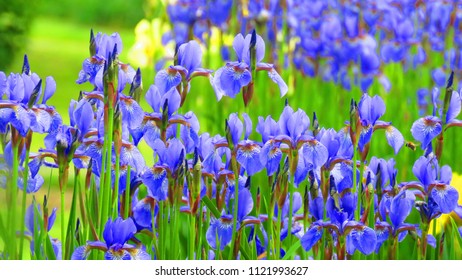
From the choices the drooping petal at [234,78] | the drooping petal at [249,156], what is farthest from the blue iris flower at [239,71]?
the drooping petal at [249,156]

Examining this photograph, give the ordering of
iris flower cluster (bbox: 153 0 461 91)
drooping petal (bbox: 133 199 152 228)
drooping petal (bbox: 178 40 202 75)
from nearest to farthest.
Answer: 1. drooping petal (bbox: 178 40 202 75)
2. drooping petal (bbox: 133 199 152 228)
3. iris flower cluster (bbox: 153 0 461 91)

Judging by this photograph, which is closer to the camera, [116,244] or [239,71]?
[116,244]

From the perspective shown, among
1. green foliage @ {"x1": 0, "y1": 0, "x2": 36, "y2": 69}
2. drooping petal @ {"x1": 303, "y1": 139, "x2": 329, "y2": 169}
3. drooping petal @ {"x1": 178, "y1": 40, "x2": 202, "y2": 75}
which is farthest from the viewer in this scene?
green foliage @ {"x1": 0, "y1": 0, "x2": 36, "y2": 69}

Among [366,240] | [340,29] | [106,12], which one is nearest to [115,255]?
[366,240]

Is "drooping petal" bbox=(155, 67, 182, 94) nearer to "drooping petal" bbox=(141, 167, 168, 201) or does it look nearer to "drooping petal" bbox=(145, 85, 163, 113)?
"drooping petal" bbox=(145, 85, 163, 113)

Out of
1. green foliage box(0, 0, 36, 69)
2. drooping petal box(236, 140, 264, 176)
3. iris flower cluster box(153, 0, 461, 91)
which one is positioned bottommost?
drooping petal box(236, 140, 264, 176)

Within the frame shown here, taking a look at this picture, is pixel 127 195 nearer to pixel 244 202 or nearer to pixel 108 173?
pixel 108 173

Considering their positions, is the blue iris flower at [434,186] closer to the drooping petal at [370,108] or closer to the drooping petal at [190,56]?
the drooping petal at [370,108]

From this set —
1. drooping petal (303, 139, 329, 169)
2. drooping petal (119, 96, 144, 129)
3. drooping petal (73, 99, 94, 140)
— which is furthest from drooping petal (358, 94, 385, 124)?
drooping petal (73, 99, 94, 140)
